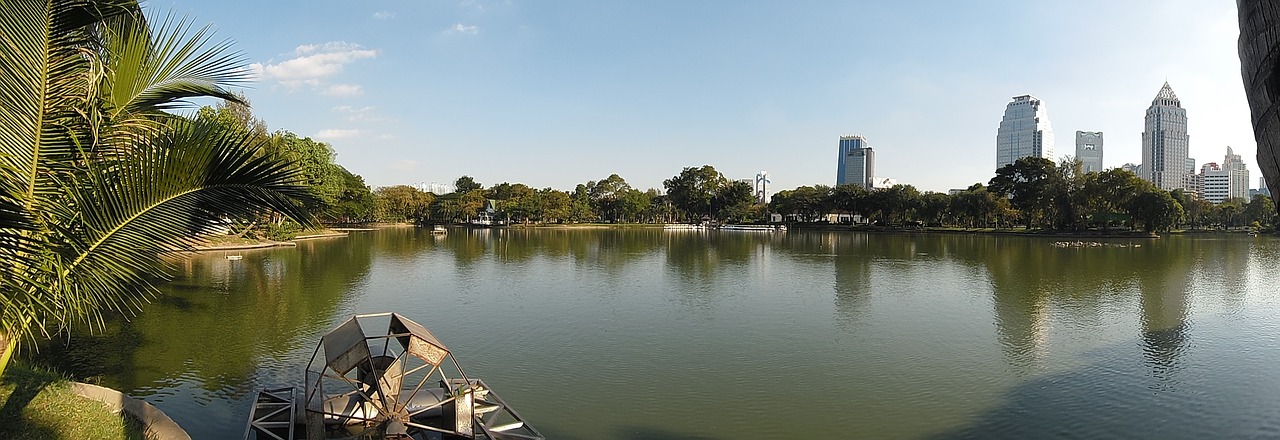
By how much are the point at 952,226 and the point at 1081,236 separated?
18.4 metres

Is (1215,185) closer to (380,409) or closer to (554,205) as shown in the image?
(554,205)

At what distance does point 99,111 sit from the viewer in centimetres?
435

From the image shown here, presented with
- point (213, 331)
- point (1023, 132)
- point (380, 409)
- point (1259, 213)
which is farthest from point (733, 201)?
point (1023, 132)

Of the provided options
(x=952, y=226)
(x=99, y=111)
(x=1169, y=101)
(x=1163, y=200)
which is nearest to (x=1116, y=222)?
(x=1163, y=200)

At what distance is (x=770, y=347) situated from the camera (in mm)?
12492

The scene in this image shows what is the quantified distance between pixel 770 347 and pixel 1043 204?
5414 cm

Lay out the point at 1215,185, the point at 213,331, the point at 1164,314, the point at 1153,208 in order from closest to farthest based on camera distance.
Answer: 1. the point at 213,331
2. the point at 1164,314
3. the point at 1153,208
4. the point at 1215,185

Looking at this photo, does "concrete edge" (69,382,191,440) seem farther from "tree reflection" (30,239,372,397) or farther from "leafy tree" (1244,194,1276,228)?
"leafy tree" (1244,194,1276,228)

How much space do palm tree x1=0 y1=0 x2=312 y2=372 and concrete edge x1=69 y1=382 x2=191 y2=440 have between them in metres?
2.23

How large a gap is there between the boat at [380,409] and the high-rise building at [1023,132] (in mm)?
165653

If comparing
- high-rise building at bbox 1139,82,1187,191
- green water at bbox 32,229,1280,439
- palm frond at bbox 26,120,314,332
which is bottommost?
green water at bbox 32,229,1280,439

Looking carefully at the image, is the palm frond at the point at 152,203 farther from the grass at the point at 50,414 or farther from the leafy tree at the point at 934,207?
the leafy tree at the point at 934,207

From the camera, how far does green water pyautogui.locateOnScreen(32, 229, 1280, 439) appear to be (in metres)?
8.55

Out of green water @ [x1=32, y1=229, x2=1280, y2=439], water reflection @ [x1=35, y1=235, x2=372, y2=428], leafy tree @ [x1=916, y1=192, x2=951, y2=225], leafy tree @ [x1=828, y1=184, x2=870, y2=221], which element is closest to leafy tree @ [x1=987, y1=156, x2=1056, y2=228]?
leafy tree @ [x1=916, y1=192, x2=951, y2=225]
